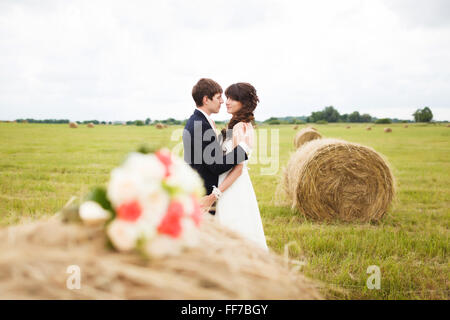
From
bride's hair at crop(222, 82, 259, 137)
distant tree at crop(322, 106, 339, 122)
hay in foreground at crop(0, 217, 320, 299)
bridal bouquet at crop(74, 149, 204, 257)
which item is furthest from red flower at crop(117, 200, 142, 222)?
distant tree at crop(322, 106, 339, 122)

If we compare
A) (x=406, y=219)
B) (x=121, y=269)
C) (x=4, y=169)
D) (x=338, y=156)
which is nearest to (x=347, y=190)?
(x=338, y=156)

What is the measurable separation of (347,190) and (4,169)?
34.1ft

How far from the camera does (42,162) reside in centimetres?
1216

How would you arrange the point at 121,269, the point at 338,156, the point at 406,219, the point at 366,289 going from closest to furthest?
the point at 121,269 < the point at 366,289 < the point at 406,219 < the point at 338,156

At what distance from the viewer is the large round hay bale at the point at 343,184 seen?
6.37 meters

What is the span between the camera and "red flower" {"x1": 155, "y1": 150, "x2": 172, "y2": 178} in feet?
4.02

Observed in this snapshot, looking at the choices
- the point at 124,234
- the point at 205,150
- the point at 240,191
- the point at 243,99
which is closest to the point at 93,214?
the point at 124,234

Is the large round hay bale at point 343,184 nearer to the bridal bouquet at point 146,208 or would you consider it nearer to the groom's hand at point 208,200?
the groom's hand at point 208,200

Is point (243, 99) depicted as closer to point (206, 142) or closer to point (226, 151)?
point (226, 151)

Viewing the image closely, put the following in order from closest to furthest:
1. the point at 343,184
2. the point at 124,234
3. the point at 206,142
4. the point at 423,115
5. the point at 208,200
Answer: the point at 124,234, the point at 206,142, the point at 208,200, the point at 343,184, the point at 423,115

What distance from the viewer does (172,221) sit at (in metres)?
1.14

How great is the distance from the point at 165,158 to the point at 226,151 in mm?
2539

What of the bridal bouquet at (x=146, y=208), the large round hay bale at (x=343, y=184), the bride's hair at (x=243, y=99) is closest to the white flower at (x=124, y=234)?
the bridal bouquet at (x=146, y=208)

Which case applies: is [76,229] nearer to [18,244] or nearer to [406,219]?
[18,244]
